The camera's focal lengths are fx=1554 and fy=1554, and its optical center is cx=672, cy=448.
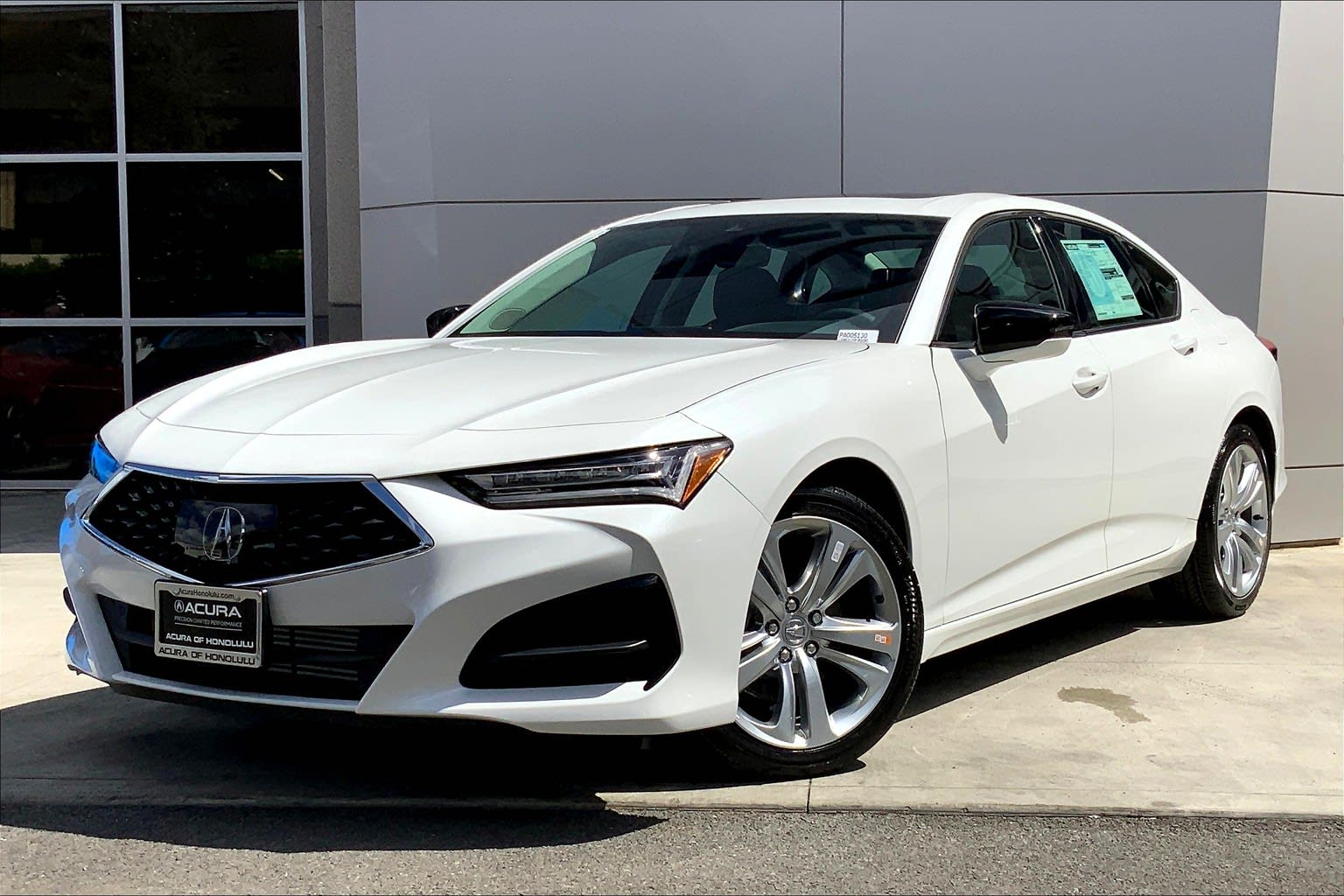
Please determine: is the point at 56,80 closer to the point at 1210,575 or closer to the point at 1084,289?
the point at 1084,289

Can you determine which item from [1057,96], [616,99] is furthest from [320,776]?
[1057,96]

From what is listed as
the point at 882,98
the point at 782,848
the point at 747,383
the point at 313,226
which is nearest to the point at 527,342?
the point at 747,383

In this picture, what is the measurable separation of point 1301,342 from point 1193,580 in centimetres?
237

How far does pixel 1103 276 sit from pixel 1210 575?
1225mm

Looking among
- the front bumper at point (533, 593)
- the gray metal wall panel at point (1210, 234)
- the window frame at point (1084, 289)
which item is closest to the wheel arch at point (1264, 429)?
the window frame at point (1084, 289)

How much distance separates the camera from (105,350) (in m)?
10.6

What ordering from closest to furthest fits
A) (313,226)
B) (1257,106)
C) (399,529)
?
(399,529) → (1257,106) → (313,226)

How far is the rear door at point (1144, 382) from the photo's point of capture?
5.05 m

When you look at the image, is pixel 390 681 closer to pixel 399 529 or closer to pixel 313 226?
pixel 399 529

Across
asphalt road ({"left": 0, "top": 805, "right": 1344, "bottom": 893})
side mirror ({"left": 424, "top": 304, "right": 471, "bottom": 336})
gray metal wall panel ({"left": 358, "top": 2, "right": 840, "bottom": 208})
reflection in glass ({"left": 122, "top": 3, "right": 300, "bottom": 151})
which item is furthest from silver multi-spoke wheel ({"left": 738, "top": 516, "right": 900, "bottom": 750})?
reflection in glass ({"left": 122, "top": 3, "right": 300, "bottom": 151})

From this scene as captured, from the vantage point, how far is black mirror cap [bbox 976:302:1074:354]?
4336 millimetres

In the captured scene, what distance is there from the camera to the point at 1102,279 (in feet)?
17.6

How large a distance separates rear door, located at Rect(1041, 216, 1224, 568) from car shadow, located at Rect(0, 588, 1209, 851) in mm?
1016

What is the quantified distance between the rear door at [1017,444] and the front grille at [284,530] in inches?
64.0
